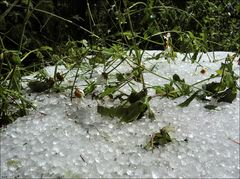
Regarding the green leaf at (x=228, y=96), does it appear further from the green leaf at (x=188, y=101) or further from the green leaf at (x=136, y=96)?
the green leaf at (x=136, y=96)

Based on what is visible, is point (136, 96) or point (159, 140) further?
point (136, 96)

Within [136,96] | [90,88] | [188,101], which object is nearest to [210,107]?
[188,101]

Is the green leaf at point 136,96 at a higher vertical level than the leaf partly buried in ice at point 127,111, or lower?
higher

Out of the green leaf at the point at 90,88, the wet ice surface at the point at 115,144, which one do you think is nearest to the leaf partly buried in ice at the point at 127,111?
the wet ice surface at the point at 115,144

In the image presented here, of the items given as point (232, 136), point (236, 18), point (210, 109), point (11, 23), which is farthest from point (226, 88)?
point (236, 18)

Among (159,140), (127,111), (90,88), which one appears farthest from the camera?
(90,88)

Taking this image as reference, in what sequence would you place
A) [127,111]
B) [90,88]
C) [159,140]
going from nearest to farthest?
[159,140], [127,111], [90,88]

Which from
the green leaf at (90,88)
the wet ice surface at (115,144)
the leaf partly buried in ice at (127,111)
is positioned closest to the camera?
the wet ice surface at (115,144)

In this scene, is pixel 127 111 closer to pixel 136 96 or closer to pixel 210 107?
pixel 136 96

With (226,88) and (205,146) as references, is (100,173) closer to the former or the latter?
(205,146)
